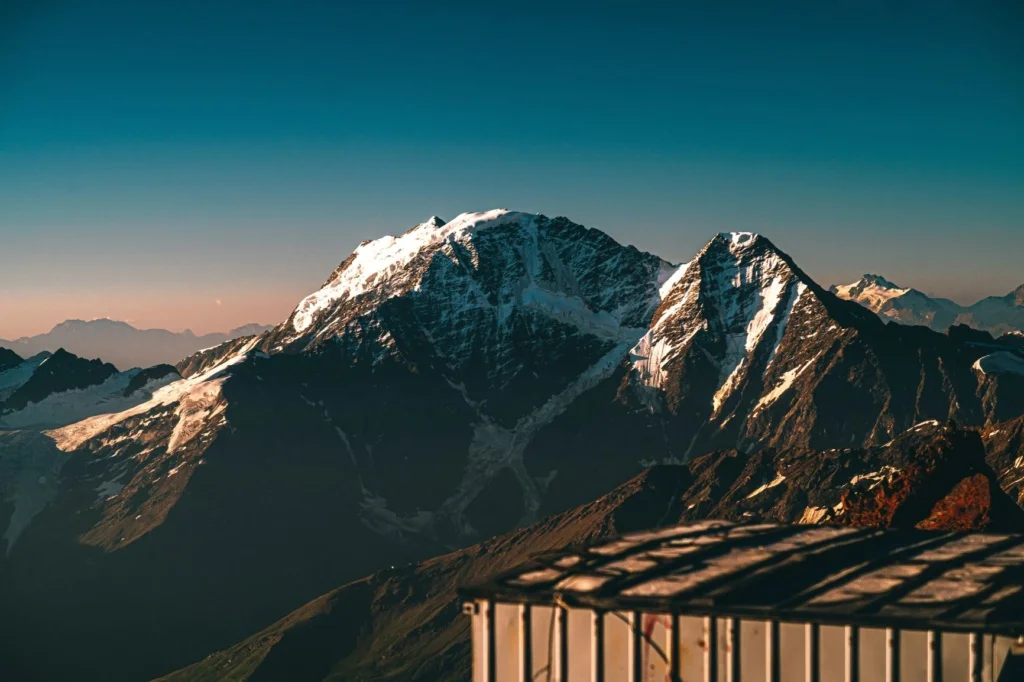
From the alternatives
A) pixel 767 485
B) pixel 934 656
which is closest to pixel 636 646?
pixel 934 656

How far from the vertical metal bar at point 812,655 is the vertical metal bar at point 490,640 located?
8.77m

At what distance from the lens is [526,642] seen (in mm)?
28250

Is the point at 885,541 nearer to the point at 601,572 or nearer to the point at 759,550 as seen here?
the point at 759,550

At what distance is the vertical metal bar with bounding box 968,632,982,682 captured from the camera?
25.4 m

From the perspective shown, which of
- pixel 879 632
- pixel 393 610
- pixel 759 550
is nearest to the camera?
pixel 879 632

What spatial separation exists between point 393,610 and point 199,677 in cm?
3813

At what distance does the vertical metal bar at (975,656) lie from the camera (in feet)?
83.2

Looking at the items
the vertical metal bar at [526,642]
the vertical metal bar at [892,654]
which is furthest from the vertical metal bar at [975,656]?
the vertical metal bar at [526,642]

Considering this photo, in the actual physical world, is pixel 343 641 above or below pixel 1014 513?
below

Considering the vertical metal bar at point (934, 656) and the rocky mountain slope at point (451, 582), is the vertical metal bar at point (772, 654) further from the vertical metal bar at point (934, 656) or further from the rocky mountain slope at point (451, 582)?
the rocky mountain slope at point (451, 582)

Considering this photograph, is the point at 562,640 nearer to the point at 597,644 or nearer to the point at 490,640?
the point at 597,644

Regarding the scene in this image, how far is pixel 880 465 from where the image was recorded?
567 feet

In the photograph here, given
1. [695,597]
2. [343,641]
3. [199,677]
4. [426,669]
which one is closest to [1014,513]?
[695,597]

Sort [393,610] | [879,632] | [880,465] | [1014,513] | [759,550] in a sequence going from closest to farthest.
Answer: [879,632] < [759,550] < [1014,513] < [880,465] < [393,610]
